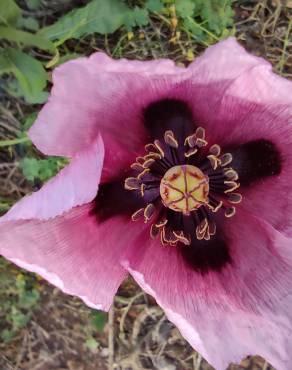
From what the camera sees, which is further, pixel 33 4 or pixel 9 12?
pixel 33 4

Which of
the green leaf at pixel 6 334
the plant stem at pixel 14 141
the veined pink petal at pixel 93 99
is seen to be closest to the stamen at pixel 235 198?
the veined pink petal at pixel 93 99

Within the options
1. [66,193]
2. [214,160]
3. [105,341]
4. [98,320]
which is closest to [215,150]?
[214,160]

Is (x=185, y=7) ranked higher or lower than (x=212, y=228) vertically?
higher

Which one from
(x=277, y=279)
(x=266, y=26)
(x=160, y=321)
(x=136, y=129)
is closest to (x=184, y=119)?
(x=136, y=129)

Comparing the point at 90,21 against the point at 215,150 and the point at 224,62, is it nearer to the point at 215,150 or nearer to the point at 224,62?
the point at 215,150

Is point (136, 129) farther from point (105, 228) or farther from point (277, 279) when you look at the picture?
point (277, 279)
